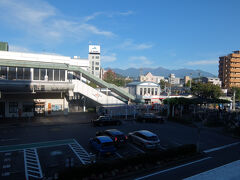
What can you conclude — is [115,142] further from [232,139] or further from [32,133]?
[232,139]

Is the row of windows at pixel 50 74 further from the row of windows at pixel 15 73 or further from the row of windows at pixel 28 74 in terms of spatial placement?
the row of windows at pixel 15 73

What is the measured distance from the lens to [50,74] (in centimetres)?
2730

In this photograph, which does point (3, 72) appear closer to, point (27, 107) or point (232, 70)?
point (27, 107)

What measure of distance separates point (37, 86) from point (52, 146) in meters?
12.7

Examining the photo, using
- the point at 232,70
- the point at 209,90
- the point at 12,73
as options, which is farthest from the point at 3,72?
the point at 232,70

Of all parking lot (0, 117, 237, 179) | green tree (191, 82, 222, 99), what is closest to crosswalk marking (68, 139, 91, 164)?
parking lot (0, 117, 237, 179)

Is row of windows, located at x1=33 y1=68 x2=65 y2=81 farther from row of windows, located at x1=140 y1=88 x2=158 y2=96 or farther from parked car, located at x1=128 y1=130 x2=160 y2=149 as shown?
row of windows, located at x1=140 y1=88 x2=158 y2=96

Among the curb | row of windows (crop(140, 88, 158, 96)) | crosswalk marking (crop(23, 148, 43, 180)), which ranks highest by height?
row of windows (crop(140, 88, 158, 96))

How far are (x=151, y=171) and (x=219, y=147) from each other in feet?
31.3

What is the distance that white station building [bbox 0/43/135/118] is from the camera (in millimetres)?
24797

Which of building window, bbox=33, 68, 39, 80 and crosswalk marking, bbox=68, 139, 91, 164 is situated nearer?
crosswalk marking, bbox=68, 139, 91, 164

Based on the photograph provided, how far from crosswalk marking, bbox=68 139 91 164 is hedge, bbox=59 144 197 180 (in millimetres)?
2606

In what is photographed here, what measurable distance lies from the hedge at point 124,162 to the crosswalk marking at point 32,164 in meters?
2.54

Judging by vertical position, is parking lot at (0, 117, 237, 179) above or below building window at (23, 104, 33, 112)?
below
